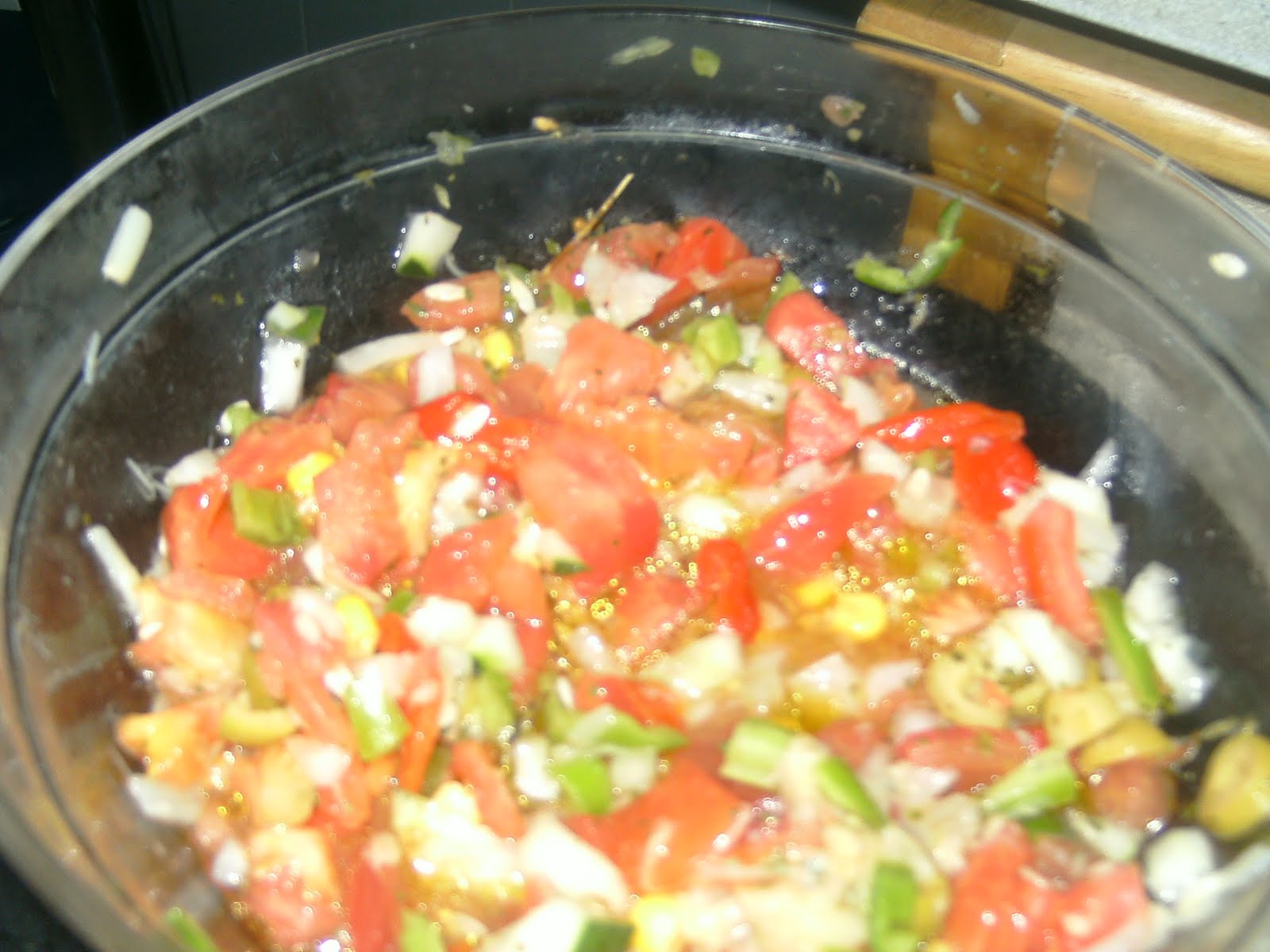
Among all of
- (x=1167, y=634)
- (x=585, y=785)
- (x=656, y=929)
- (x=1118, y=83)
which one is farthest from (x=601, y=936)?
(x=1118, y=83)

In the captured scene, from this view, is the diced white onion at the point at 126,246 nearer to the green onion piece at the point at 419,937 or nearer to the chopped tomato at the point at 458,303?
the chopped tomato at the point at 458,303

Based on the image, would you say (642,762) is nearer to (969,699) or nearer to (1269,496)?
(969,699)

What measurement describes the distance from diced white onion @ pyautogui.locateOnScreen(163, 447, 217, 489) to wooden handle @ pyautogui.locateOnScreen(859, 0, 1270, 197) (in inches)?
56.0

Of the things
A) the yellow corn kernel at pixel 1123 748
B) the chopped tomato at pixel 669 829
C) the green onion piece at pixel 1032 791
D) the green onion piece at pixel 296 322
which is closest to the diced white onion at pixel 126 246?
the green onion piece at pixel 296 322

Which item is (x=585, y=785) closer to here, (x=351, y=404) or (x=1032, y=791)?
(x=1032, y=791)

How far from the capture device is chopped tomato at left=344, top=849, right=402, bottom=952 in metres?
1.37

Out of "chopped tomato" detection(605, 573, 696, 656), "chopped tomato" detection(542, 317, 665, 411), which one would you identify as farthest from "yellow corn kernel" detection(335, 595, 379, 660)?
"chopped tomato" detection(542, 317, 665, 411)

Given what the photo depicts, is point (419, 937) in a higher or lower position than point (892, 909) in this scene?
higher

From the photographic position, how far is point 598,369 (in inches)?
73.3

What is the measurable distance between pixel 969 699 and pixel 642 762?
20.4 inches

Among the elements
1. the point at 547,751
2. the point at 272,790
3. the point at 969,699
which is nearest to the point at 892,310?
the point at 969,699

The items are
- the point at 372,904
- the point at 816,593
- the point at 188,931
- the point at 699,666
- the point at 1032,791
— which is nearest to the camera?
the point at 188,931

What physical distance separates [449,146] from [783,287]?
684mm

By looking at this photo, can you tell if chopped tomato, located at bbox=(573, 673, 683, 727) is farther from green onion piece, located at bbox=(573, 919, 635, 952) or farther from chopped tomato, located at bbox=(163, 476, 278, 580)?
chopped tomato, located at bbox=(163, 476, 278, 580)
